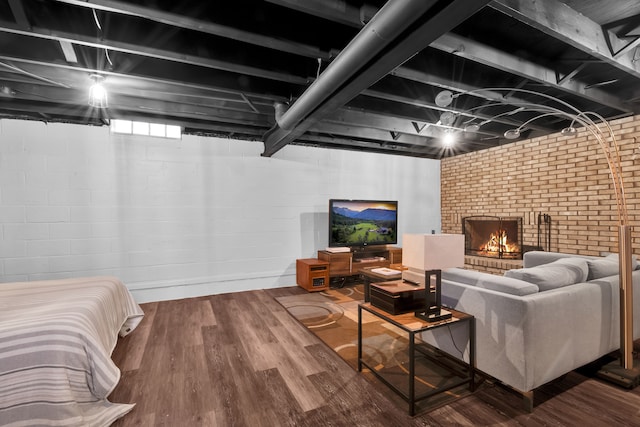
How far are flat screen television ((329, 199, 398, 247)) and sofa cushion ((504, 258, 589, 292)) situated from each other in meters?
3.01

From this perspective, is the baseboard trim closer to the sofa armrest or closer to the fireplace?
the sofa armrest

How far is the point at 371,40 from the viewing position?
1516 millimetres

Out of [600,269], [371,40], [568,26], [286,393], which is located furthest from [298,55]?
[600,269]

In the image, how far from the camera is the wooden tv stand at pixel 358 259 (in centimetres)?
476

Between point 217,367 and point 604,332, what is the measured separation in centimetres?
312

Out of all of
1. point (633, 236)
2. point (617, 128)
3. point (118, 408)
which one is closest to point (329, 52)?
point (118, 408)

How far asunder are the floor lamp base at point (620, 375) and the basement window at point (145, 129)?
17.5 ft

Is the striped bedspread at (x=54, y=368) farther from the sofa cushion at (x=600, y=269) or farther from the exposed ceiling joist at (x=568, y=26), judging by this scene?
the sofa cushion at (x=600, y=269)

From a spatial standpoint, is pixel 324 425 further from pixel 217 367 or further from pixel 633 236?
pixel 633 236

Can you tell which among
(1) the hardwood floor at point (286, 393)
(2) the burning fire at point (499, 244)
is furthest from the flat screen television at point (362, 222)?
(1) the hardwood floor at point (286, 393)

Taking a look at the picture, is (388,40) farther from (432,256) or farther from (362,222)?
(362,222)

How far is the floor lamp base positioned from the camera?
80.0 inches

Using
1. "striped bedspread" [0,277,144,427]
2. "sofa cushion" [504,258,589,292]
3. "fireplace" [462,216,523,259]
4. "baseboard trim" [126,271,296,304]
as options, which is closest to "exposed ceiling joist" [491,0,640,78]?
"sofa cushion" [504,258,589,292]

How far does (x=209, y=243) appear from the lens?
447cm
